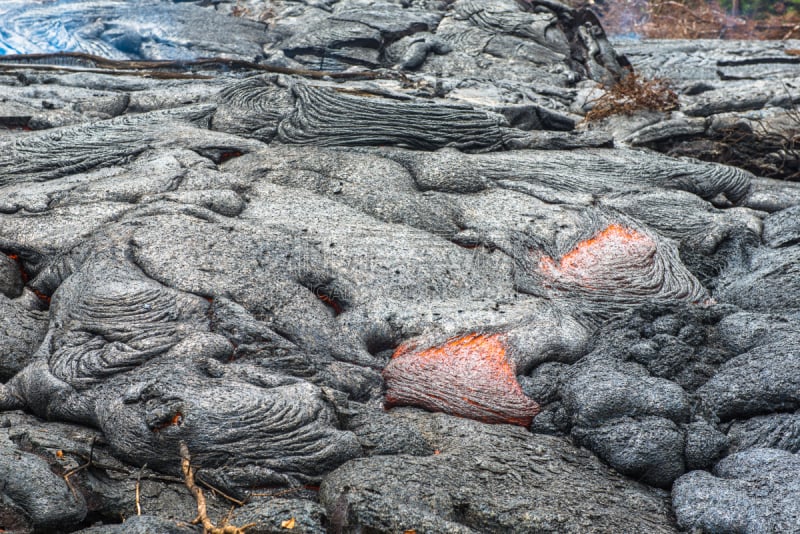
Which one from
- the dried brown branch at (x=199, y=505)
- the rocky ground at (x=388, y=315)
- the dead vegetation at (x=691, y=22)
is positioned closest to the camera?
the dried brown branch at (x=199, y=505)

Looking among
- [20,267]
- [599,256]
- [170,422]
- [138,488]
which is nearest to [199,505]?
[138,488]

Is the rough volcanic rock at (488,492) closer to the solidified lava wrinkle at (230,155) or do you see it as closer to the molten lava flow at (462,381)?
the molten lava flow at (462,381)

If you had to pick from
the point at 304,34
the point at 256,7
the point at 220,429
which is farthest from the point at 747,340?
the point at 256,7

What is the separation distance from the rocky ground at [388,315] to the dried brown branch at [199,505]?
0.09ft

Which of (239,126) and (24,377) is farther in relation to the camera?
(239,126)

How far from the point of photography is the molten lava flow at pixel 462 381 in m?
6.34

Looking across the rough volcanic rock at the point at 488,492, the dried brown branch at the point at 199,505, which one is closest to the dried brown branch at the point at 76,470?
the dried brown branch at the point at 199,505

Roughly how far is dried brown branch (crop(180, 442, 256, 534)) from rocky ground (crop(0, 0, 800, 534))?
0.09ft

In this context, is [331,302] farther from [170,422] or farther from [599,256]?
[599,256]

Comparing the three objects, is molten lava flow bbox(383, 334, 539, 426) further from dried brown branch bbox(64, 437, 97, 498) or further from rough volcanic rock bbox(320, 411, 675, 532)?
dried brown branch bbox(64, 437, 97, 498)

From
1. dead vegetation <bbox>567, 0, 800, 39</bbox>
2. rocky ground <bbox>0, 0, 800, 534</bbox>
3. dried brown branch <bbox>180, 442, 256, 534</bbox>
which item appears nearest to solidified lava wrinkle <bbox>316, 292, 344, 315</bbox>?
rocky ground <bbox>0, 0, 800, 534</bbox>

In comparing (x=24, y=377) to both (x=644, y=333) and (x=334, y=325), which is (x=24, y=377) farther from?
(x=644, y=333)

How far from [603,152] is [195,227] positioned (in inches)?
252

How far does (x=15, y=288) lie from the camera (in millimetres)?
7492
